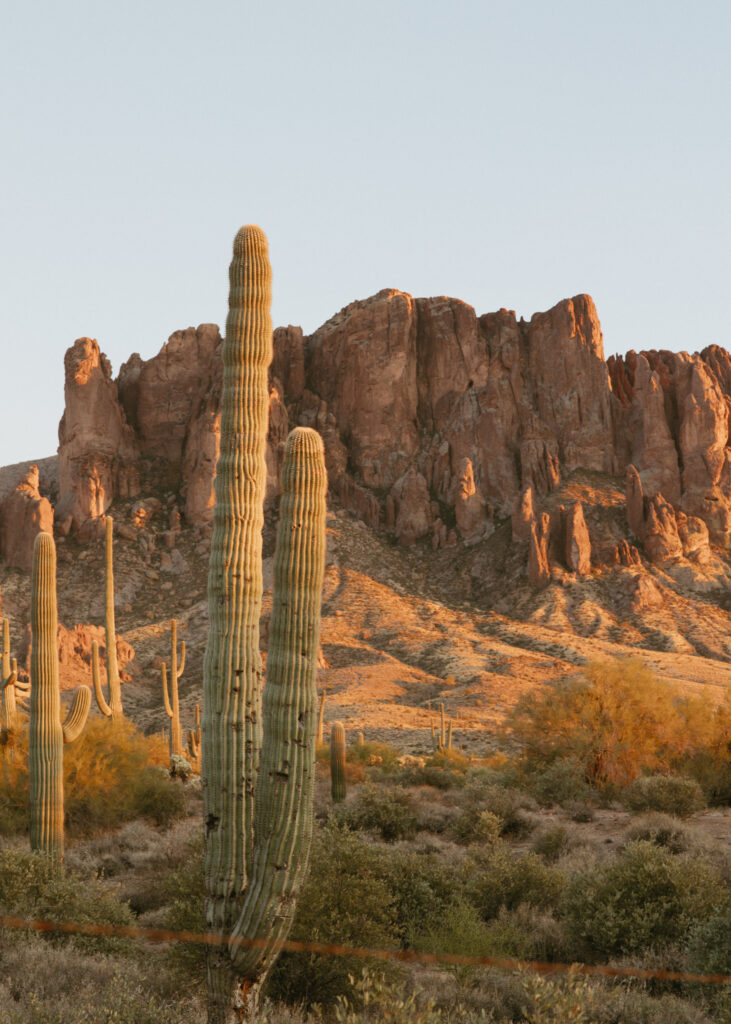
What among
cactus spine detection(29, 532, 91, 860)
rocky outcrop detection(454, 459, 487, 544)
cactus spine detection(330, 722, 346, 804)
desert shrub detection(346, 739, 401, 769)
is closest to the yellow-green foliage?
cactus spine detection(330, 722, 346, 804)

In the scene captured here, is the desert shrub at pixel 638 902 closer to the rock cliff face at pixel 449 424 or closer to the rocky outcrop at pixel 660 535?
the rock cliff face at pixel 449 424

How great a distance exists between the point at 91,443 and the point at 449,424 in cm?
3684

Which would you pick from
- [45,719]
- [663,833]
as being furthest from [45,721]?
[663,833]

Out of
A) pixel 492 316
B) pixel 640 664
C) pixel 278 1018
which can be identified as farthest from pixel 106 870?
pixel 492 316

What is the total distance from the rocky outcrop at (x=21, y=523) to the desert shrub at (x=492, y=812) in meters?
59.5

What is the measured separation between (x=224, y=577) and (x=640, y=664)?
18.4m

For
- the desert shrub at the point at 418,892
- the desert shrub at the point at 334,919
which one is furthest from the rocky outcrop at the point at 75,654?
the desert shrub at the point at 334,919

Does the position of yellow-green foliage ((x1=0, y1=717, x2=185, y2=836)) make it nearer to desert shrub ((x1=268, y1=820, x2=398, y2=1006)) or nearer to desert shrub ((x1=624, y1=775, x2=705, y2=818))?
desert shrub ((x1=268, y1=820, x2=398, y2=1006))

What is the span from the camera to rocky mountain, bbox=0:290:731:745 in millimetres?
65375

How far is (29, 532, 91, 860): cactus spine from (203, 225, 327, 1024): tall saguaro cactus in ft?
18.7

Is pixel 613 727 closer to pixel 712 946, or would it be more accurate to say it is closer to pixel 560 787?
pixel 560 787

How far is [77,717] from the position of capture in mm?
13336

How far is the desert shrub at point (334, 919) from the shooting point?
25.6ft

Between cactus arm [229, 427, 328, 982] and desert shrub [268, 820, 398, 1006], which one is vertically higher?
cactus arm [229, 427, 328, 982]
